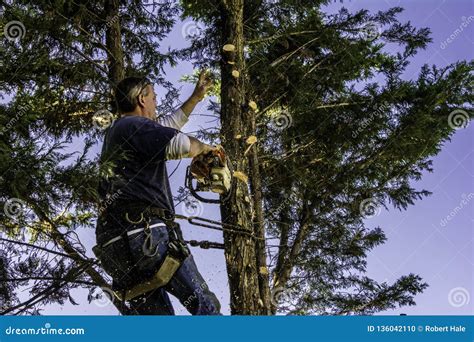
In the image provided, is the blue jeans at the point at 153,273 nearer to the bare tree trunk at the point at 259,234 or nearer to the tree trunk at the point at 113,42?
the bare tree trunk at the point at 259,234

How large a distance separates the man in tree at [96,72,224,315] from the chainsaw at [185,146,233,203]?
0.59 feet

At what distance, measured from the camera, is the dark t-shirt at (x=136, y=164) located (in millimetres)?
4648

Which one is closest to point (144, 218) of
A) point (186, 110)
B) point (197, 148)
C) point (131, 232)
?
point (131, 232)

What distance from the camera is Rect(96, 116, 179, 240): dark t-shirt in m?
4.65

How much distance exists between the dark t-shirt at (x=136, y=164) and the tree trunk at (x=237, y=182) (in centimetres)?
160

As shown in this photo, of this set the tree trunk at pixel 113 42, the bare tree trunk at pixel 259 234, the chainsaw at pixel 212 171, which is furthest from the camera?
the tree trunk at pixel 113 42

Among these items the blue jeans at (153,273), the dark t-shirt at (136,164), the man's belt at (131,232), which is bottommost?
the blue jeans at (153,273)

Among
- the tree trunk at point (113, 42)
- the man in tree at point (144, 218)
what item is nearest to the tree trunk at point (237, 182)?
the man in tree at point (144, 218)

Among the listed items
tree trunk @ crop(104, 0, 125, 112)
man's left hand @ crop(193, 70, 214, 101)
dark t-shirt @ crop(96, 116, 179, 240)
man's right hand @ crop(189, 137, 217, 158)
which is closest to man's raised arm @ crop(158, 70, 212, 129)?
man's left hand @ crop(193, 70, 214, 101)

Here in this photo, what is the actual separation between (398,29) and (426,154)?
2041 mm

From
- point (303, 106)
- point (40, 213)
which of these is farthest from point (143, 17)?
point (40, 213)

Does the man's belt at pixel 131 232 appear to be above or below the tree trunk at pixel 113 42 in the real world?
below

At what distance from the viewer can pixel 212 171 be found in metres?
5.03

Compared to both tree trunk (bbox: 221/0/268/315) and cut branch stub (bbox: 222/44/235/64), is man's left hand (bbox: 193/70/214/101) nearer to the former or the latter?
tree trunk (bbox: 221/0/268/315)
